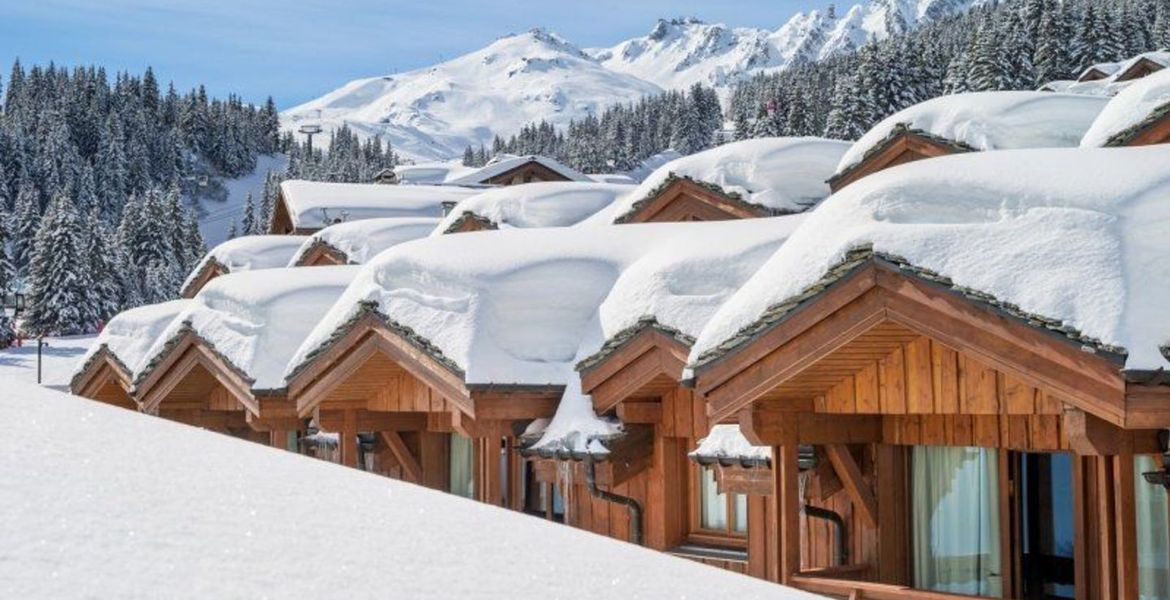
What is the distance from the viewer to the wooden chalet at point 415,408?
15.1m

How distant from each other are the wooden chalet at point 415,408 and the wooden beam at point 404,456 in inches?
0.6

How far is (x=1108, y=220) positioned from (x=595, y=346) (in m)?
6.77

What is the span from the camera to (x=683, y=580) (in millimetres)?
3879

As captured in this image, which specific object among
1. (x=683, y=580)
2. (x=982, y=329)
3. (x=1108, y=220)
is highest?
(x=1108, y=220)

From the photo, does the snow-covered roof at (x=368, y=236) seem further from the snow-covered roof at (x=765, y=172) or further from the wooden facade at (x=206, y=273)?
the snow-covered roof at (x=765, y=172)

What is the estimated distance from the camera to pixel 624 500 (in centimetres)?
1530

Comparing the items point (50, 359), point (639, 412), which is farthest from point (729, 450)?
point (50, 359)

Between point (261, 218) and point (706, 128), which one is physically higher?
point (706, 128)

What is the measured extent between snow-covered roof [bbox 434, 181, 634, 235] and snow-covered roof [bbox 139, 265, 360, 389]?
5052 millimetres

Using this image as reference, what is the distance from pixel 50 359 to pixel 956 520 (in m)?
63.3

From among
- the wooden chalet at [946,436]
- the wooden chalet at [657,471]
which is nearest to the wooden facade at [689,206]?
the wooden chalet at [657,471]

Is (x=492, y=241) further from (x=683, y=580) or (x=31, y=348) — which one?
(x=31, y=348)

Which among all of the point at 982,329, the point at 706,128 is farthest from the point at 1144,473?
the point at 706,128

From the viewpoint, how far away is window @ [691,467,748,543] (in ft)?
47.9
